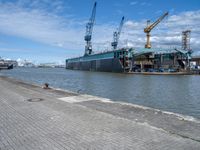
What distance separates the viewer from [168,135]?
5.34m

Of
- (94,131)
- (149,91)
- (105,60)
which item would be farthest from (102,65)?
(94,131)

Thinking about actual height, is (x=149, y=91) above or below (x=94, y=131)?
below

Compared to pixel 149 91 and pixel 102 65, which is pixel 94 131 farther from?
pixel 102 65

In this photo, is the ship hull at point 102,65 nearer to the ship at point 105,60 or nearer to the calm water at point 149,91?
the ship at point 105,60


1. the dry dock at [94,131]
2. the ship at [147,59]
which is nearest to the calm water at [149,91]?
the dry dock at [94,131]

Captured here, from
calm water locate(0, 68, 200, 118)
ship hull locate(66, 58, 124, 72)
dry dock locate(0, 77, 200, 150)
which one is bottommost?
calm water locate(0, 68, 200, 118)

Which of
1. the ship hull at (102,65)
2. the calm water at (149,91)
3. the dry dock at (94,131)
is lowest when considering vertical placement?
the calm water at (149,91)

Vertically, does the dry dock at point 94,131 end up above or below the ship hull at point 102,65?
below

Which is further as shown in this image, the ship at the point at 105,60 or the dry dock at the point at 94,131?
the ship at the point at 105,60

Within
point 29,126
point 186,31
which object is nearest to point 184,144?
point 29,126

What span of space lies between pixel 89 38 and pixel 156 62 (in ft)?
141

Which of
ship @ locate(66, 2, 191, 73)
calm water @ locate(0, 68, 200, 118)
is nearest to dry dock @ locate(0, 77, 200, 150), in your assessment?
calm water @ locate(0, 68, 200, 118)

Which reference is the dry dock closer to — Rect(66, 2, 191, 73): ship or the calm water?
the calm water

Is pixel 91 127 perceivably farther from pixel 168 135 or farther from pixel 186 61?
pixel 186 61
